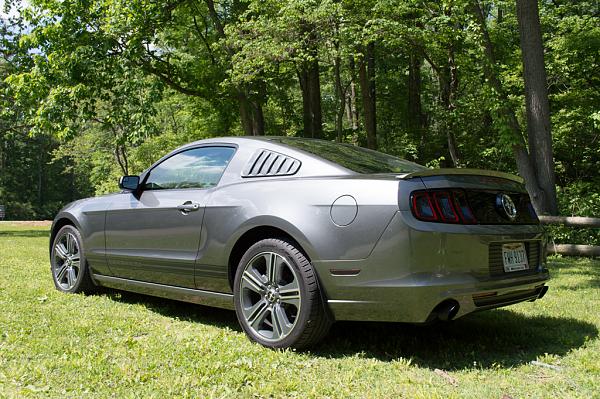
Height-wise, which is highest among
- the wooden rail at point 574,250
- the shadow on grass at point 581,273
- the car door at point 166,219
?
the car door at point 166,219

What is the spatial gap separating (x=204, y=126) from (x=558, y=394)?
23.9 m

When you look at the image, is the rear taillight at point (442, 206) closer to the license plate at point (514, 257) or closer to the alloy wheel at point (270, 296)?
the license plate at point (514, 257)

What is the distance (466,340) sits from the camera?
4.00 m

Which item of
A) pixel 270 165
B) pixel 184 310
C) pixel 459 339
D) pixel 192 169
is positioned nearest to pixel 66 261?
pixel 184 310

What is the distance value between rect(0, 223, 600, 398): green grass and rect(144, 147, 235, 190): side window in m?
1.12

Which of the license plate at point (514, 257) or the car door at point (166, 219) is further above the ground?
the car door at point (166, 219)

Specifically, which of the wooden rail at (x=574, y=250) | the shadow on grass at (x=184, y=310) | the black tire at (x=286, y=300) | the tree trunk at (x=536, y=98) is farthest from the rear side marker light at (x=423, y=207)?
the tree trunk at (x=536, y=98)

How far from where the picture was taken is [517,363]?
342cm

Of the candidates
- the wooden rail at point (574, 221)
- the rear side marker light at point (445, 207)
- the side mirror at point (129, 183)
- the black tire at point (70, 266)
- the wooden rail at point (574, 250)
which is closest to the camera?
the rear side marker light at point (445, 207)

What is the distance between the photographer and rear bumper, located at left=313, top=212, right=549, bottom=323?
10.5 feet

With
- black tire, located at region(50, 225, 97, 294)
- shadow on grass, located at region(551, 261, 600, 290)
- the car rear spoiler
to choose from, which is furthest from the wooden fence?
black tire, located at region(50, 225, 97, 294)

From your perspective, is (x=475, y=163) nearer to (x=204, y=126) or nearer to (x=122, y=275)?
(x=204, y=126)

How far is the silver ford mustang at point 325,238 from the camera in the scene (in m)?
3.25

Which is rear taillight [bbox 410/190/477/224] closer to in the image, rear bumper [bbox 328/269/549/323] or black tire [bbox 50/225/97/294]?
rear bumper [bbox 328/269/549/323]
